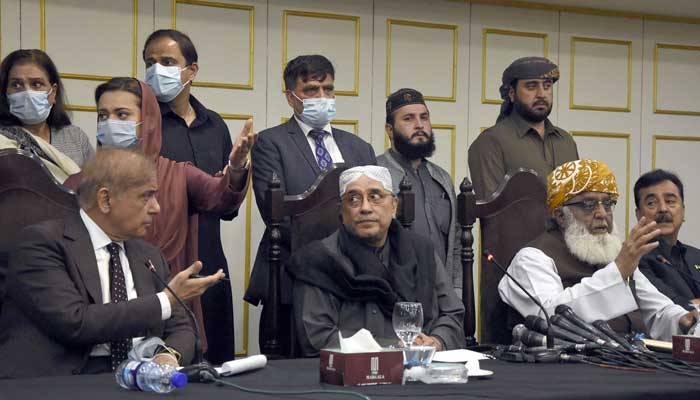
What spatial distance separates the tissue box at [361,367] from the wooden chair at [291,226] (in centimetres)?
125

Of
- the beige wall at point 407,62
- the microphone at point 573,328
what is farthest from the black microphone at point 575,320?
the beige wall at point 407,62

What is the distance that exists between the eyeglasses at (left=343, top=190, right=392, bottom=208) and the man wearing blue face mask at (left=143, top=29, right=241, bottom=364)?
708 mm

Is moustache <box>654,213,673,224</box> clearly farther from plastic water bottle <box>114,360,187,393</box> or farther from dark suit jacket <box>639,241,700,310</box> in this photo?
plastic water bottle <box>114,360,187,393</box>

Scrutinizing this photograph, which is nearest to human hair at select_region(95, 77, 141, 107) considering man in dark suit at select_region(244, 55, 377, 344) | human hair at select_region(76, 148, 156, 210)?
man in dark suit at select_region(244, 55, 377, 344)

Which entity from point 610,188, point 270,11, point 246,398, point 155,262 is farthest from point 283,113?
point 246,398

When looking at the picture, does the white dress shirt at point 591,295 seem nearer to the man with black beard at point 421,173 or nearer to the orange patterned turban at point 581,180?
the orange patterned turban at point 581,180

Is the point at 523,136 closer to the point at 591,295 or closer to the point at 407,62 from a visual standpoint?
the point at 591,295

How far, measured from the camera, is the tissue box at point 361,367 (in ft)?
7.13

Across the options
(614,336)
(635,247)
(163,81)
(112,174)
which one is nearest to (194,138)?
(163,81)

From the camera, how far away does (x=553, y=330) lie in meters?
2.73

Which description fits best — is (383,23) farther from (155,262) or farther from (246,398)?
(246,398)

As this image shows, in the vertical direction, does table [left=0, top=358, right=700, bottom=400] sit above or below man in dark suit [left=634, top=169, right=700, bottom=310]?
below

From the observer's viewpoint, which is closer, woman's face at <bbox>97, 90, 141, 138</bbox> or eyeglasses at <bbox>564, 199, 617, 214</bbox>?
woman's face at <bbox>97, 90, 141, 138</bbox>

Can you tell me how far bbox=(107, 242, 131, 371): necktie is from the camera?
2637mm
